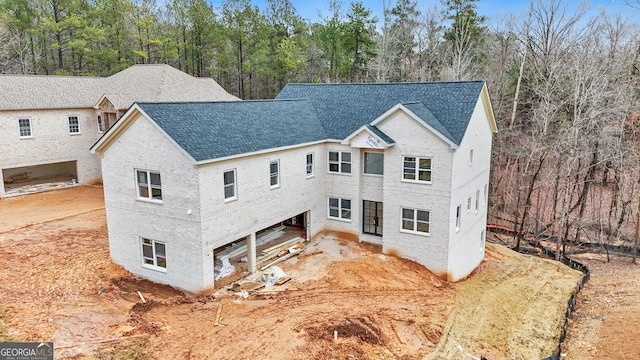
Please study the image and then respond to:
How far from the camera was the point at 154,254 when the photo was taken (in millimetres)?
17188

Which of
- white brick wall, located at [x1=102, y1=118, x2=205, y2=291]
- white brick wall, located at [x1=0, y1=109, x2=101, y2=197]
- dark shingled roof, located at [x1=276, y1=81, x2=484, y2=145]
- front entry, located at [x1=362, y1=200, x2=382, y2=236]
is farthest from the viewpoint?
white brick wall, located at [x1=0, y1=109, x2=101, y2=197]

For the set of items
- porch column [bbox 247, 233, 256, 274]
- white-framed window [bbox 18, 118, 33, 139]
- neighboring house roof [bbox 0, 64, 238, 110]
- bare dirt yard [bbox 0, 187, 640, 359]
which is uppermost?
neighboring house roof [bbox 0, 64, 238, 110]

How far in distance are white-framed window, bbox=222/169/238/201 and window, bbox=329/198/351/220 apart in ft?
24.0

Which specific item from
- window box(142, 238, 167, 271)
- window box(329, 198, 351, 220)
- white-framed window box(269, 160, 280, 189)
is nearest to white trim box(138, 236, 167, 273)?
window box(142, 238, 167, 271)

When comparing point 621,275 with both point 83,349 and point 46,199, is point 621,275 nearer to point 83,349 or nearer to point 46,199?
point 83,349

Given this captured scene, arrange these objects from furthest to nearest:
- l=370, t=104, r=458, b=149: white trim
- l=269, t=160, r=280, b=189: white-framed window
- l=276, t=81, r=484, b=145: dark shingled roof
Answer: l=276, t=81, r=484, b=145: dark shingled roof, l=269, t=160, r=280, b=189: white-framed window, l=370, t=104, r=458, b=149: white trim

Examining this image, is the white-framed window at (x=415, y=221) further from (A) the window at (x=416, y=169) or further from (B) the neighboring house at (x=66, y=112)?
(B) the neighboring house at (x=66, y=112)

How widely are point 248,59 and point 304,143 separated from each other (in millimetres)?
32447

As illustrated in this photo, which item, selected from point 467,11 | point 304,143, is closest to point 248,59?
point 467,11

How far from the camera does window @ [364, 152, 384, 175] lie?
2150 cm

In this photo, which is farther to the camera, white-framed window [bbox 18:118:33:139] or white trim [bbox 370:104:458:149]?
white-framed window [bbox 18:118:33:139]

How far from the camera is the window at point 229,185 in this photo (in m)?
16.8

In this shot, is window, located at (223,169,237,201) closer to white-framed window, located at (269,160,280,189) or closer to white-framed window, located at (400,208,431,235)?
white-framed window, located at (269,160,280,189)

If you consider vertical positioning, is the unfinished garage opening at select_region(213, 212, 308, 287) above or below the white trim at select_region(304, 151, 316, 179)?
below
